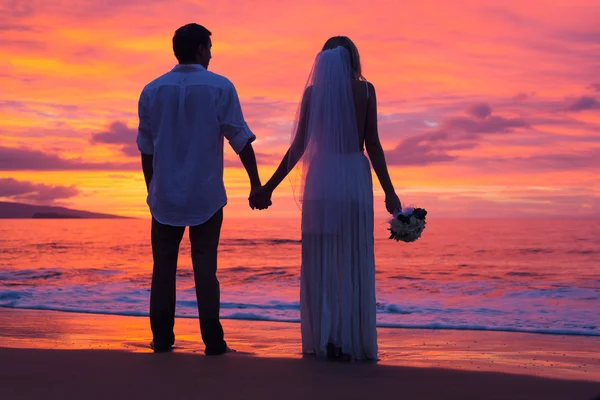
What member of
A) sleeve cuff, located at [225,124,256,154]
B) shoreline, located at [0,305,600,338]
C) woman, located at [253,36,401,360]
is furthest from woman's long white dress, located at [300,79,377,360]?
shoreline, located at [0,305,600,338]

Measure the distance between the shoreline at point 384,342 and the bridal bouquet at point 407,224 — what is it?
855 millimetres

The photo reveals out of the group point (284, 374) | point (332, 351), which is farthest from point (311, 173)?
point (284, 374)

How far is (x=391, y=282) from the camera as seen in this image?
15.9m

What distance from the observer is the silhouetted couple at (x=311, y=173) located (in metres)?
4.76

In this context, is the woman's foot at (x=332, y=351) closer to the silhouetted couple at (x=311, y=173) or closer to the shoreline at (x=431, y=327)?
the silhouetted couple at (x=311, y=173)

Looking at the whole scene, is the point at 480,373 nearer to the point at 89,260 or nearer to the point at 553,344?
the point at 553,344

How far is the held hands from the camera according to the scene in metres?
4.92

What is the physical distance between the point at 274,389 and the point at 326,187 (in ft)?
4.93

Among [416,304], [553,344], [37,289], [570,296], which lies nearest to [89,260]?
[37,289]

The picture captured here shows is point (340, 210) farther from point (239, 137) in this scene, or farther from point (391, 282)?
point (391, 282)

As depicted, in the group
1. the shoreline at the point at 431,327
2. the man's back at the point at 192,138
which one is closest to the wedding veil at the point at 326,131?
the man's back at the point at 192,138

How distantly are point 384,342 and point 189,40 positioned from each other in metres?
3.72

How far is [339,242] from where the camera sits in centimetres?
482

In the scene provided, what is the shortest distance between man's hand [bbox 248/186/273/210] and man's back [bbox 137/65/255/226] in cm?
22
